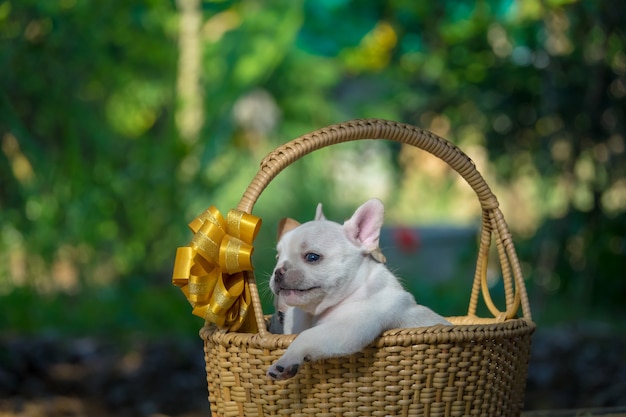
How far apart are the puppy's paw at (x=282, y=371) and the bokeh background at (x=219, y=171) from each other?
6.37ft

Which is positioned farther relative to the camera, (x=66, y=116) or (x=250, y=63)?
(x=250, y=63)

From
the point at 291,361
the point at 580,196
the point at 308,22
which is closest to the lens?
the point at 291,361

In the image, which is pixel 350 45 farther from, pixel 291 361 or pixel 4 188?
pixel 291 361

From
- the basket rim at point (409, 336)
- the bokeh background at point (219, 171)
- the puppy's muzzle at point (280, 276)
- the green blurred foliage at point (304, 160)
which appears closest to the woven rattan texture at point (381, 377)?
the basket rim at point (409, 336)

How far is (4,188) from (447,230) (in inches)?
136

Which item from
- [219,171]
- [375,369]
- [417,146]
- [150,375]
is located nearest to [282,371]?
[375,369]

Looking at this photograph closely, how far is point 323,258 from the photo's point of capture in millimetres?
1475

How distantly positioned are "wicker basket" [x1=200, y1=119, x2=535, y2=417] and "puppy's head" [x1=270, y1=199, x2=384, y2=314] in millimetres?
72

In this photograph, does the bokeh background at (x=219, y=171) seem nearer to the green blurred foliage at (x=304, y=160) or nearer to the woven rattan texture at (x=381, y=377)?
the green blurred foliage at (x=304, y=160)

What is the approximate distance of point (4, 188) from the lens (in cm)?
332

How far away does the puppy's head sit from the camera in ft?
4.76

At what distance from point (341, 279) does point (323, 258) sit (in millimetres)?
51

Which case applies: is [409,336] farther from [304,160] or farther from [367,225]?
A: [304,160]

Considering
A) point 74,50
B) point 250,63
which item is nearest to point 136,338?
point 74,50
